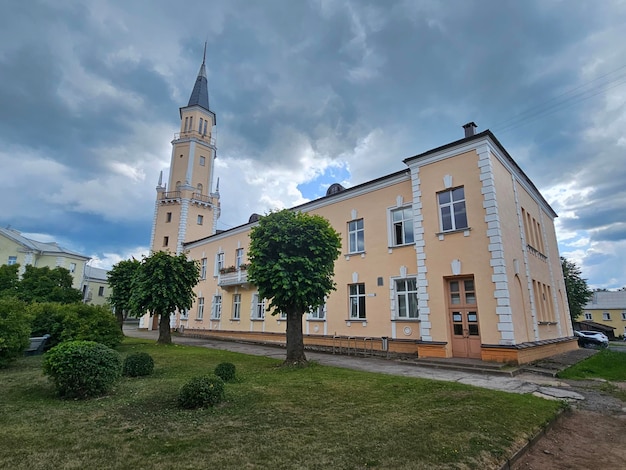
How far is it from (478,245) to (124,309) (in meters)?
21.7

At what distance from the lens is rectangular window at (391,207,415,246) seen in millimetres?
16781

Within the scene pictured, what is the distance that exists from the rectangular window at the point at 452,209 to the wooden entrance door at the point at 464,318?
2.33 m

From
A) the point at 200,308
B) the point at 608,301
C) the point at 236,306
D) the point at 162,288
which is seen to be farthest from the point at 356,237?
the point at 608,301

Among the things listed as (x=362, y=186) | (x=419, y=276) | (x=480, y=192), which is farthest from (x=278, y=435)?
(x=362, y=186)

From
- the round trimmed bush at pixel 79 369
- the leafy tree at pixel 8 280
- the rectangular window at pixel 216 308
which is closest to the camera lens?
the round trimmed bush at pixel 79 369

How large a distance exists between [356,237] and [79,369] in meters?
14.7

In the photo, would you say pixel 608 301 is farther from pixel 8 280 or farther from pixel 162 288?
pixel 8 280

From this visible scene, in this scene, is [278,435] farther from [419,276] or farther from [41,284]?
[41,284]

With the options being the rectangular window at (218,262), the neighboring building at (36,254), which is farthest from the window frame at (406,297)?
the neighboring building at (36,254)

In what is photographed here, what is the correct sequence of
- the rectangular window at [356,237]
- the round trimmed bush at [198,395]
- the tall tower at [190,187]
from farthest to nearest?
the tall tower at [190,187] < the rectangular window at [356,237] < the round trimmed bush at [198,395]

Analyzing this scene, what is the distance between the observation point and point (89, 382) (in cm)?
653

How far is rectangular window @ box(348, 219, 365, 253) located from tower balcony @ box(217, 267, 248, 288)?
31.2 feet

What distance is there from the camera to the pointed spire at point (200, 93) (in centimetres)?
4109

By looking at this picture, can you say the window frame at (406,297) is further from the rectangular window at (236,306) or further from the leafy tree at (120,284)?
the leafy tree at (120,284)
